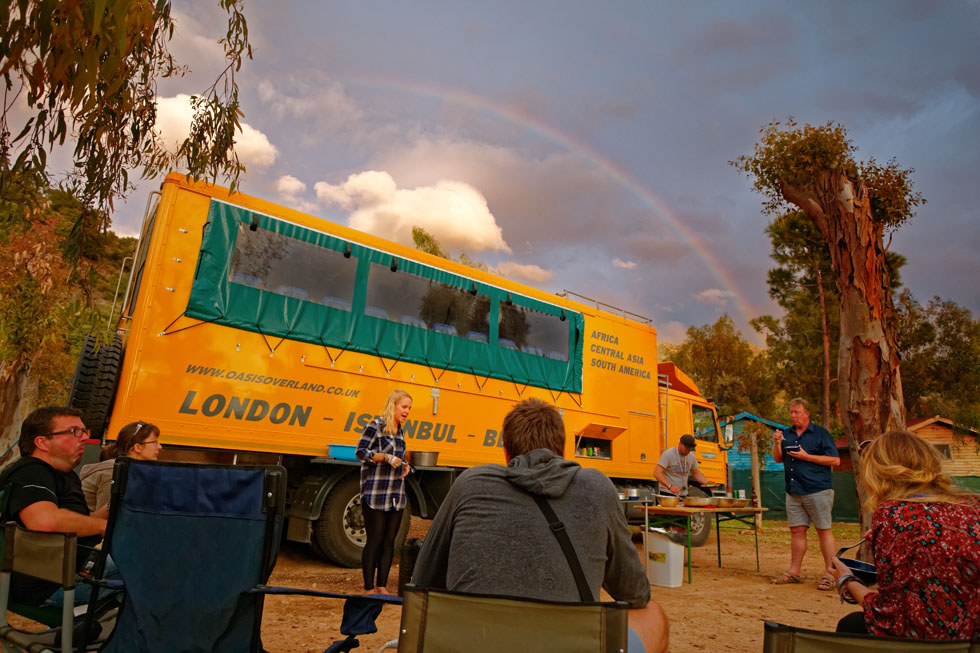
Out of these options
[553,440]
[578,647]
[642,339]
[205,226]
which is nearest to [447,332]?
[205,226]

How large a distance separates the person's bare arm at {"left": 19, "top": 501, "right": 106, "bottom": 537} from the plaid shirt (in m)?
2.40

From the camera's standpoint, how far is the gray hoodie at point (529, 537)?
68.9 inches

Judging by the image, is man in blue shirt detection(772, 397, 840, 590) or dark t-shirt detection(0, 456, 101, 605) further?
man in blue shirt detection(772, 397, 840, 590)

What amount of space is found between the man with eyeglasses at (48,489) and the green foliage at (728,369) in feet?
109

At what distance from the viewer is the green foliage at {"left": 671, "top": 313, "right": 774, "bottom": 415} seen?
115 feet

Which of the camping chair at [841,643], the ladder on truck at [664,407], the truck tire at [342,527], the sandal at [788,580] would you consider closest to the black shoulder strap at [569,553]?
the camping chair at [841,643]

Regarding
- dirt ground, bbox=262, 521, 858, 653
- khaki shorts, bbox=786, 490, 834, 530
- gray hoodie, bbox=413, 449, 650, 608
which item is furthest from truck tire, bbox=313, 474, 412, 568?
gray hoodie, bbox=413, 449, 650, 608

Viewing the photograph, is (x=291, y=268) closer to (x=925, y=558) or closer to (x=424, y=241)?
(x=925, y=558)

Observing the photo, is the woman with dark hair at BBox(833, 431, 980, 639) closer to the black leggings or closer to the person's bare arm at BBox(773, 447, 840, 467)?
the black leggings

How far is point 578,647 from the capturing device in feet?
4.33

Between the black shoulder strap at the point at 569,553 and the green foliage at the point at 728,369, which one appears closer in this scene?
the black shoulder strap at the point at 569,553

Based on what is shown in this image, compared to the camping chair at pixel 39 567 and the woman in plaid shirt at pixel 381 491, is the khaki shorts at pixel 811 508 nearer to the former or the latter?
the woman in plaid shirt at pixel 381 491

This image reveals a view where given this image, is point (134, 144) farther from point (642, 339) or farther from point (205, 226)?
point (642, 339)

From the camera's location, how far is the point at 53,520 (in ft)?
8.23
